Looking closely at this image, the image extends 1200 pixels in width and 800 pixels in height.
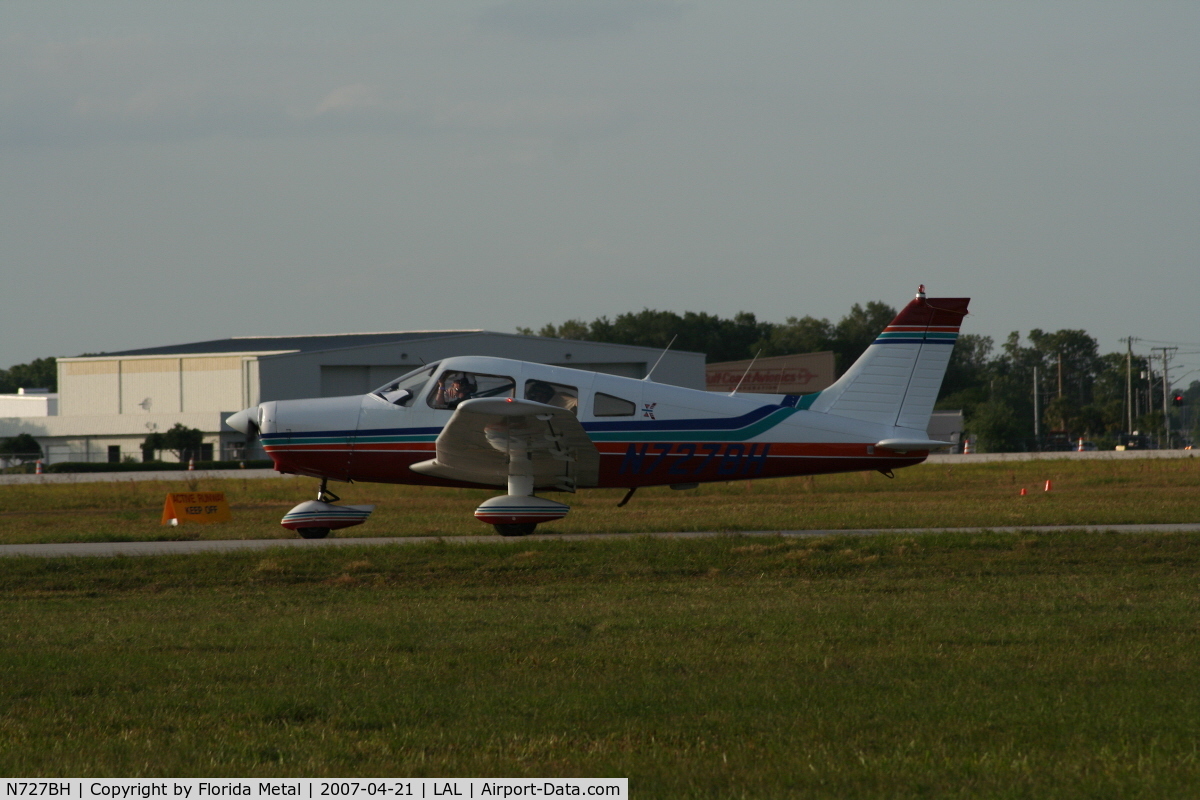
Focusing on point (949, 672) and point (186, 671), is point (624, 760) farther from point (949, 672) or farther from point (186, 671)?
point (186, 671)

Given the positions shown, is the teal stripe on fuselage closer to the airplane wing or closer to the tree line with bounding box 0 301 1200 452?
the airplane wing

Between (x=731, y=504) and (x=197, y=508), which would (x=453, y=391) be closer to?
(x=197, y=508)

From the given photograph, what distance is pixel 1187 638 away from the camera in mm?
7285

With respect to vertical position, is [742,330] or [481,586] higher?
[742,330]

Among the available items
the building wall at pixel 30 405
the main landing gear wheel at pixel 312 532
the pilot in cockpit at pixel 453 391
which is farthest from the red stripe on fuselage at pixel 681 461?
the building wall at pixel 30 405

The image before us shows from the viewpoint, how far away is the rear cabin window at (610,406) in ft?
47.0

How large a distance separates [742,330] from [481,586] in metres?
93.8

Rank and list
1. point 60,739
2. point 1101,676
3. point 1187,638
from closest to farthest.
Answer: point 60,739
point 1101,676
point 1187,638

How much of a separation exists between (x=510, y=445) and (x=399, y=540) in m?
1.89

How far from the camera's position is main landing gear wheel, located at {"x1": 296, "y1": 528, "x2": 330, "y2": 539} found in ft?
47.8

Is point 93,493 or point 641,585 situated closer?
point 641,585

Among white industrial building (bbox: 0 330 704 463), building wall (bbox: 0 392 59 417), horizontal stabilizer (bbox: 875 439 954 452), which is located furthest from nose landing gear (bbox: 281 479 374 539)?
building wall (bbox: 0 392 59 417)

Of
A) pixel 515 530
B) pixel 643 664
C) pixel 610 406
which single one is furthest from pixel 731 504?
pixel 643 664

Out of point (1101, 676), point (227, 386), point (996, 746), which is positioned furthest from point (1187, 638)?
point (227, 386)
